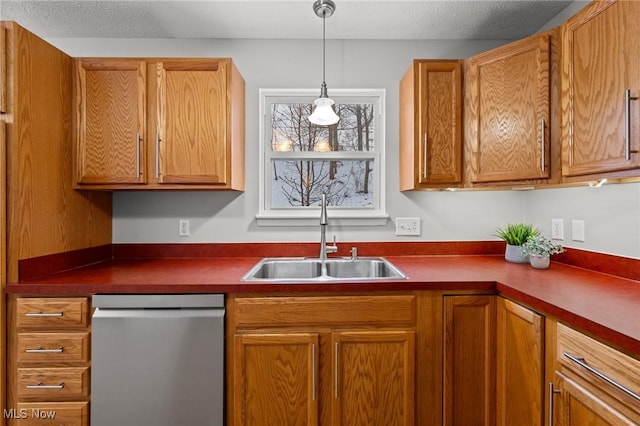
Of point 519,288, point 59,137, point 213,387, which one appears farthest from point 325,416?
point 59,137

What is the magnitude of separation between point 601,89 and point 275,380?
5.91 ft

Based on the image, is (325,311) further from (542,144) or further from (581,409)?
(542,144)

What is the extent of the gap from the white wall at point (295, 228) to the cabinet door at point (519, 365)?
2.97 feet

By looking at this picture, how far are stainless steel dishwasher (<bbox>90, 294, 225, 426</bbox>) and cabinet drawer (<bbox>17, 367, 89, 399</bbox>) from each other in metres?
0.09

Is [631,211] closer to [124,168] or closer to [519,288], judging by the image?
[519,288]

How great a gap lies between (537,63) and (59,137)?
2439 millimetres

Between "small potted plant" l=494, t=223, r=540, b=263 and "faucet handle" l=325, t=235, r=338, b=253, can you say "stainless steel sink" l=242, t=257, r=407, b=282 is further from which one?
"small potted plant" l=494, t=223, r=540, b=263

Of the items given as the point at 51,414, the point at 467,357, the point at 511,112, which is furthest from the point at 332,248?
the point at 51,414

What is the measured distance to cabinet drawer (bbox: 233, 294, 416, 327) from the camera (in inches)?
61.1

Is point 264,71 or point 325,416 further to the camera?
point 264,71

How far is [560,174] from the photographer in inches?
63.2

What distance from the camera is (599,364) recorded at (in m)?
1.01

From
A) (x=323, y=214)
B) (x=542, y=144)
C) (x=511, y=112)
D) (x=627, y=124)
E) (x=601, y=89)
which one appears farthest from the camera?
(x=323, y=214)

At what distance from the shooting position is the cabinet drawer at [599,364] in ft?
2.97
